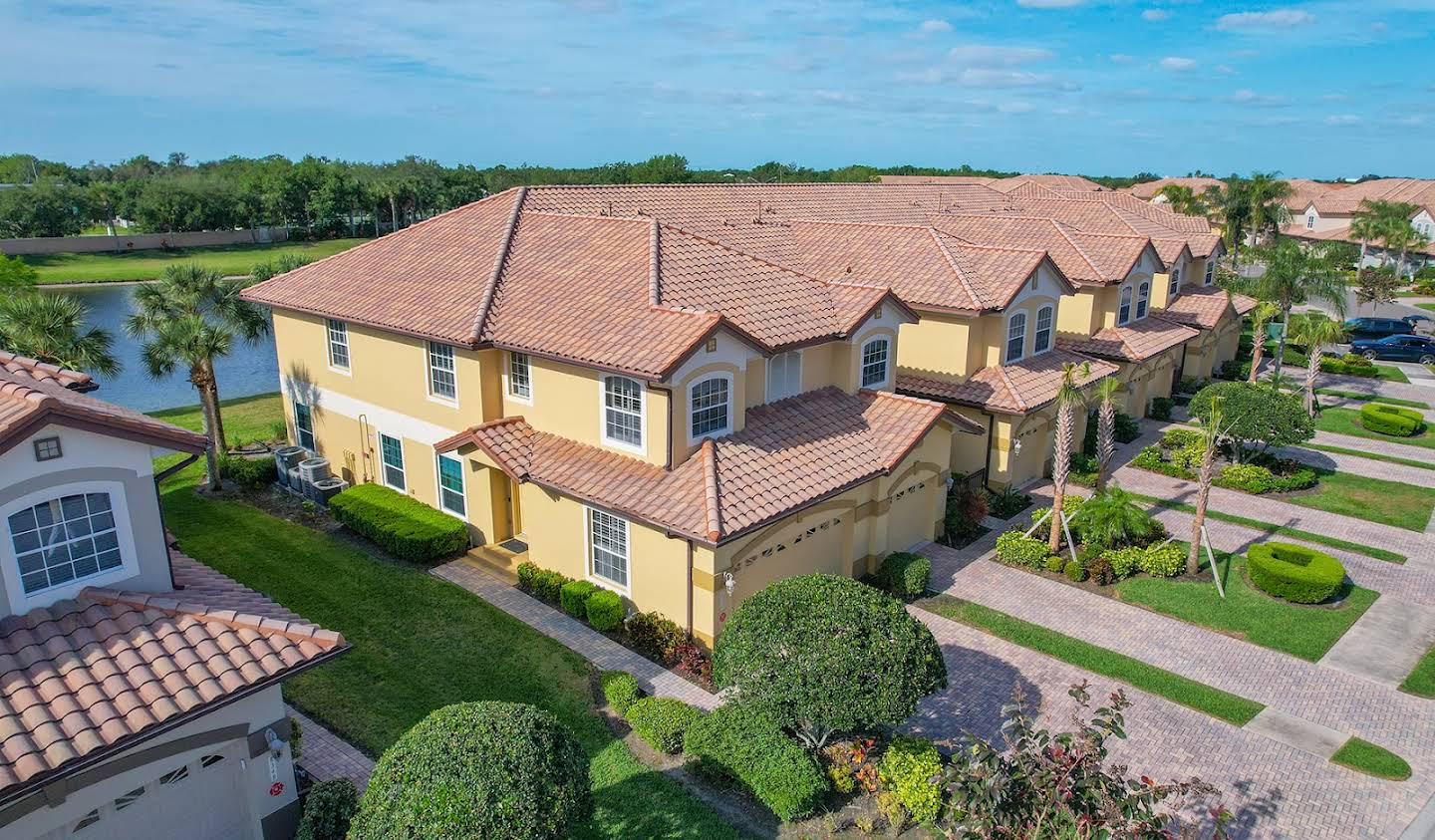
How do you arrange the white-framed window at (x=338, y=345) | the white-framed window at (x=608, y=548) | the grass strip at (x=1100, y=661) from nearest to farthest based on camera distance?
the grass strip at (x=1100, y=661) → the white-framed window at (x=608, y=548) → the white-framed window at (x=338, y=345)

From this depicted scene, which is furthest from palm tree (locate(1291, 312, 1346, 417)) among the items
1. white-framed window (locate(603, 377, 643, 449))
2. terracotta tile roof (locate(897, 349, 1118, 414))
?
white-framed window (locate(603, 377, 643, 449))

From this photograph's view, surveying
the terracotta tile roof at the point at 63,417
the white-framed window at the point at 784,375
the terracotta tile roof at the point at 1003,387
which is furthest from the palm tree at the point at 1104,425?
the terracotta tile roof at the point at 63,417

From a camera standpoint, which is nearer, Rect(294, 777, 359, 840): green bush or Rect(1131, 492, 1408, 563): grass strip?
Rect(294, 777, 359, 840): green bush

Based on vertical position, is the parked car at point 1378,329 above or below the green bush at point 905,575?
above

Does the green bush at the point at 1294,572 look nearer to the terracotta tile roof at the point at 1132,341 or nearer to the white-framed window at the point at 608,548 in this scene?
the terracotta tile roof at the point at 1132,341

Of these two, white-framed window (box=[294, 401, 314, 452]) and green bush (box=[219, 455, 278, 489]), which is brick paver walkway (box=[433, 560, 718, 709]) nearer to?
green bush (box=[219, 455, 278, 489])

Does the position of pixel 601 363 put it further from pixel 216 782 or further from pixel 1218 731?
pixel 1218 731

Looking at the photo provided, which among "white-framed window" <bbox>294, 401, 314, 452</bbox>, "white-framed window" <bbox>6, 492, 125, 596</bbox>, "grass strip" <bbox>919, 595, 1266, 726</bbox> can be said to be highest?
Answer: "white-framed window" <bbox>6, 492, 125, 596</bbox>

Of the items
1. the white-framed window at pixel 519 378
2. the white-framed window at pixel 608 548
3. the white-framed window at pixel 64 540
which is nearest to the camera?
the white-framed window at pixel 64 540

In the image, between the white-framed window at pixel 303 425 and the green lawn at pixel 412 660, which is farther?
the white-framed window at pixel 303 425
